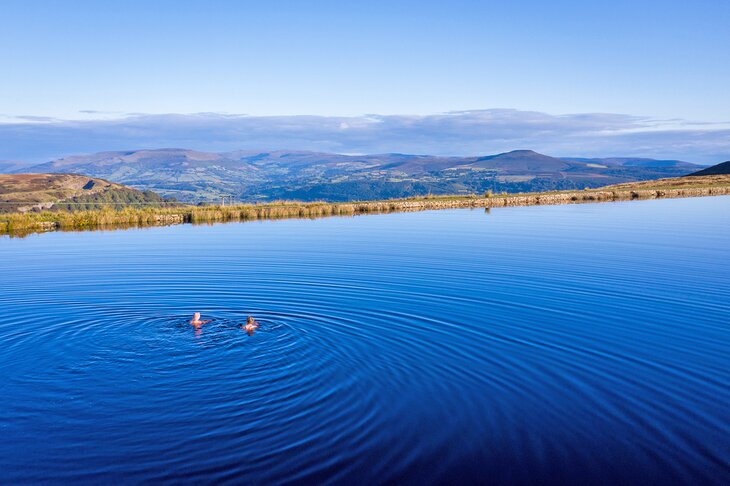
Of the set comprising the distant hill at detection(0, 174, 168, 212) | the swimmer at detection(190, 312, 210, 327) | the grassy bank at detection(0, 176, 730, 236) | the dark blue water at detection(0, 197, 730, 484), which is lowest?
the dark blue water at detection(0, 197, 730, 484)

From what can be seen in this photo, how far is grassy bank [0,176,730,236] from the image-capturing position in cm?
4556

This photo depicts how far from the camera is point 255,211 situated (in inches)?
2104

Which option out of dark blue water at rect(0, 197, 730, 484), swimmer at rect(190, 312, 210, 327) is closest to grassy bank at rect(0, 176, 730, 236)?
dark blue water at rect(0, 197, 730, 484)

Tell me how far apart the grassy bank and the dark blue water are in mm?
20862

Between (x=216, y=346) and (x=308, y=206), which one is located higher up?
Result: (x=308, y=206)

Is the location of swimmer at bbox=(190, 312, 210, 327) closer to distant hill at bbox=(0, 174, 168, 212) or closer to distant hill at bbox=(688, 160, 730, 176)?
distant hill at bbox=(0, 174, 168, 212)

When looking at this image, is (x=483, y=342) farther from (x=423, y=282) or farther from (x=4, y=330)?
(x=4, y=330)

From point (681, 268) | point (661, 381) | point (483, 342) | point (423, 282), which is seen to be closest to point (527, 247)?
point (681, 268)

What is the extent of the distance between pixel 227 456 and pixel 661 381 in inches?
355

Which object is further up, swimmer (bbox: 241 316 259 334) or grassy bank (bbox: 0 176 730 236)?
grassy bank (bbox: 0 176 730 236)

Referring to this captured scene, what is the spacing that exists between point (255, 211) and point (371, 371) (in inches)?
1669

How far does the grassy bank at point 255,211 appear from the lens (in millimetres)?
45562

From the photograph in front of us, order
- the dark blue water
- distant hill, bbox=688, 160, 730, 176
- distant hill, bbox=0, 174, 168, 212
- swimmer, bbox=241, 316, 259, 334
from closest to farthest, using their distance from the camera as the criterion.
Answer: the dark blue water < swimmer, bbox=241, 316, 259, 334 < distant hill, bbox=0, 174, 168, 212 < distant hill, bbox=688, 160, 730, 176

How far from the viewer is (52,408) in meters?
10.8
